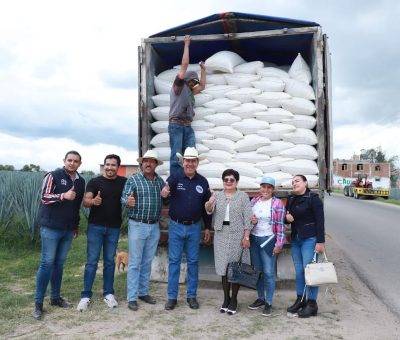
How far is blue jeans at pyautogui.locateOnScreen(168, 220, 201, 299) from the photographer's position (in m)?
3.94

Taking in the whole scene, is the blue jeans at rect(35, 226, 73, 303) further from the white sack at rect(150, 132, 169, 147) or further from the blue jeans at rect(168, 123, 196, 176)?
the white sack at rect(150, 132, 169, 147)

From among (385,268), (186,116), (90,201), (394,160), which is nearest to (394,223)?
(385,268)

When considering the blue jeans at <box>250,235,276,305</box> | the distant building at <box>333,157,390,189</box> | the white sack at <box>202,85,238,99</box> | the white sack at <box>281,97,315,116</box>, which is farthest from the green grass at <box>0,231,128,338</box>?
the distant building at <box>333,157,390,189</box>

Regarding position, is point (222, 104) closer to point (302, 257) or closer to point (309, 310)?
point (302, 257)

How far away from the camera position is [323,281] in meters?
3.61

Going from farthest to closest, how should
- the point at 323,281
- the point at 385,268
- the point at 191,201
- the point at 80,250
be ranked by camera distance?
the point at 80,250 < the point at 385,268 < the point at 191,201 < the point at 323,281

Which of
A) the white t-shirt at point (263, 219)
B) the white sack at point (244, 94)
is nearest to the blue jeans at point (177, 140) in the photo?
the white sack at point (244, 94)

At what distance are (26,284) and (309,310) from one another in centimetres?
318

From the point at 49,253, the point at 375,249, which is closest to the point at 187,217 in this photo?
the point at 49,253

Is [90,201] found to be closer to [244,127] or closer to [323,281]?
[244,127]

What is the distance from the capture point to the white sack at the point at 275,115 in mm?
4508

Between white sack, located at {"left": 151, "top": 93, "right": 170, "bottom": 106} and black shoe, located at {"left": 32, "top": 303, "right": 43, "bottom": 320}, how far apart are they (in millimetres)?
2468

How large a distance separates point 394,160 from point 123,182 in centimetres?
7657

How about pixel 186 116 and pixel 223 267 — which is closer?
pixel 223 267
